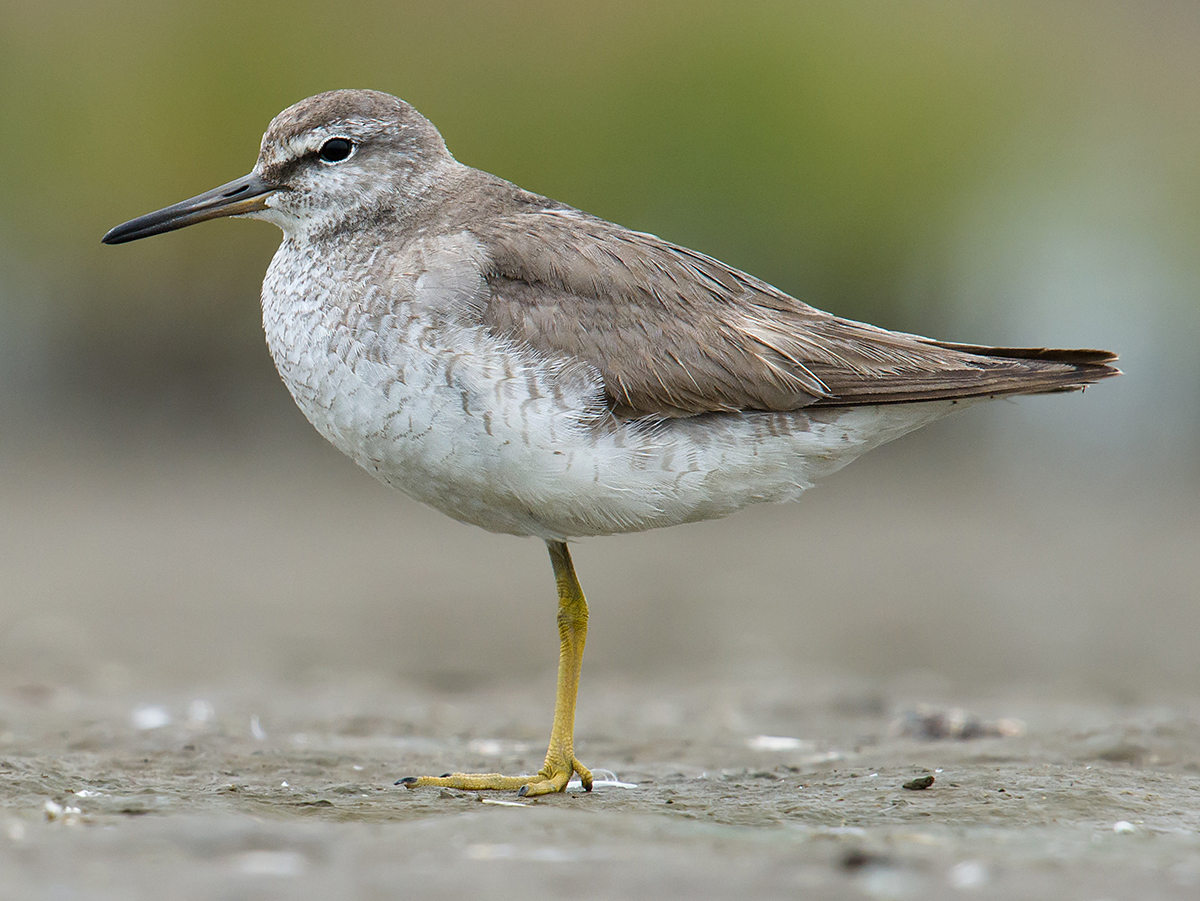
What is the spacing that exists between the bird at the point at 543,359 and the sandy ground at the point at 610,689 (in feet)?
4.36

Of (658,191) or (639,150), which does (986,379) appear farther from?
(639,150)

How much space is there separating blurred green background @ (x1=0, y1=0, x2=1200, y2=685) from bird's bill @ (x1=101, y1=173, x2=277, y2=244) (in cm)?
1087

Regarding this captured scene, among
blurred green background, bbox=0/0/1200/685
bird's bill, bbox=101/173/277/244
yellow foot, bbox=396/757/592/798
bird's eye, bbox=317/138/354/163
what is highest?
blurred green background, bbox=0/0/1200/685

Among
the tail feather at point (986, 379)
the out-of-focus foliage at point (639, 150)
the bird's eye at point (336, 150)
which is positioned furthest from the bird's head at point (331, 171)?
the out-of-focus foliage at point (639, 150)

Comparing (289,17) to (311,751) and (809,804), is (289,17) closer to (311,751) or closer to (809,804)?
(311,751)

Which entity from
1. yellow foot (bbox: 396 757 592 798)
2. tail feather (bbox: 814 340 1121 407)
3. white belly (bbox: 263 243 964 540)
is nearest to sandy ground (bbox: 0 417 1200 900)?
yellow foot (bbox: 396 757 592 798)

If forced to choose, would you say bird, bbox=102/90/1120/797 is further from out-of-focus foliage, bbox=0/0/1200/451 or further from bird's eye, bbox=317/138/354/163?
out-of-focus foliage, bbox=0/0/1200/451

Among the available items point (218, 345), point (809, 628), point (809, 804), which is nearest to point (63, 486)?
point (218, 345)

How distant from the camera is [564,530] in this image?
6.57 meters

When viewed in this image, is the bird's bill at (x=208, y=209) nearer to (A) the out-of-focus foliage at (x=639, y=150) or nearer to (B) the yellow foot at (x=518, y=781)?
(B) the yellow foot at (x=518, y=781)

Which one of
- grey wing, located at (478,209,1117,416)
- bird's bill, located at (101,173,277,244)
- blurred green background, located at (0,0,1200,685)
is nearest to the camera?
grey wing, located at (478,209,1117,416)

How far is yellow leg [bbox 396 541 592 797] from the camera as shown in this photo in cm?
651

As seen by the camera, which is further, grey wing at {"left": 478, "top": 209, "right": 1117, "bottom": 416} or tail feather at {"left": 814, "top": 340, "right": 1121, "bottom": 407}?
tail feather at {"left": 814, "top": 340, "right": 1121, "bottom": 407}

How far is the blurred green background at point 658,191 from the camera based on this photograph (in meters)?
19.2
